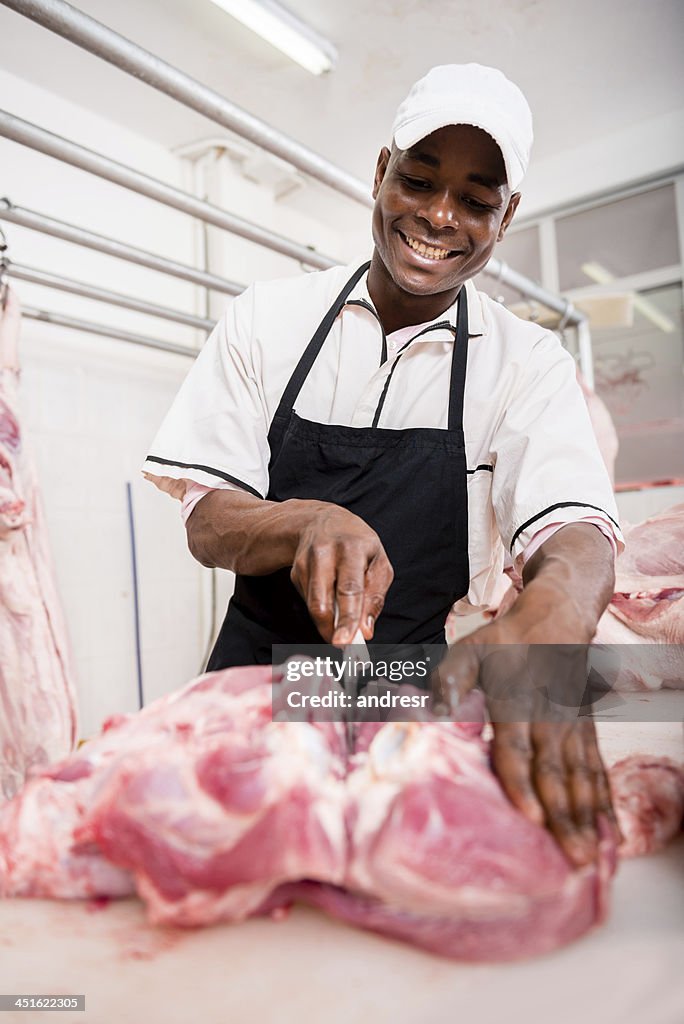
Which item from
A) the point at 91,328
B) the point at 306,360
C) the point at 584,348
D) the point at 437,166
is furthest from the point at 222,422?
the point at 584,348

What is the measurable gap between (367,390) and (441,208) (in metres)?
0.38

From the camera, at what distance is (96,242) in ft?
7.89

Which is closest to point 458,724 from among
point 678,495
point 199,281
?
point 199,281

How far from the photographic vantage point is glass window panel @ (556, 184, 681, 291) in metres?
4.18

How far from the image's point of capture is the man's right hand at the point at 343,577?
106cm

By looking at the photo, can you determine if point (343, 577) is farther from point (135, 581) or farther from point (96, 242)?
A: point (135, 581)

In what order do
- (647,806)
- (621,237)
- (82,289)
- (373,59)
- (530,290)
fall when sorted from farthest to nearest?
(621,237) < (373,59) < (530,290) < (82,289) < (647,806)

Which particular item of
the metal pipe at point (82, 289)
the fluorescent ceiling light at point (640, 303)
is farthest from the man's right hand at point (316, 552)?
the fluorescent ceiling light at point (640, 303)

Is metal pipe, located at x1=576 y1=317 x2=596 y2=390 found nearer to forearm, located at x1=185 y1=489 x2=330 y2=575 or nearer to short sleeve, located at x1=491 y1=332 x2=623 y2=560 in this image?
short sleeve, located at x1=491 y1=332 x2=623 y2=560

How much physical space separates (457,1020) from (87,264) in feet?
11.7

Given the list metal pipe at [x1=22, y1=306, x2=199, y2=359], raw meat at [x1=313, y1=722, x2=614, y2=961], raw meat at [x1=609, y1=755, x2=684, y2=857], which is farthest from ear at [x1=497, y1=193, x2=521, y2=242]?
metal pipe at [x1=22, y1=306, x2=199, y2=359]

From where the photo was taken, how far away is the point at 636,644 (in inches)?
79.7

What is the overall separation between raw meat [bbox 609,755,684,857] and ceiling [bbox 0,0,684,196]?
3.04m

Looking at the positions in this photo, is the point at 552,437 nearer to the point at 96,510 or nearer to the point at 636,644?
the point at 636,644
